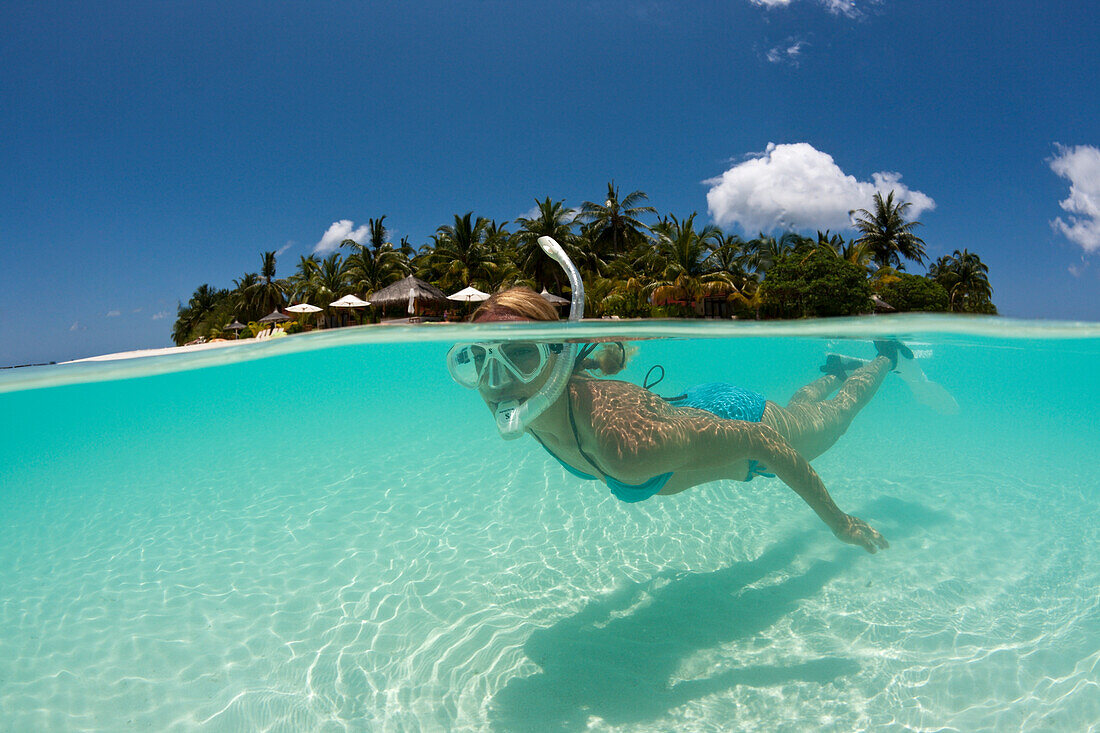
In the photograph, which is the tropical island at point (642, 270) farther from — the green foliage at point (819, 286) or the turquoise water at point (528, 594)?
the turquoise water at point (528, 594)

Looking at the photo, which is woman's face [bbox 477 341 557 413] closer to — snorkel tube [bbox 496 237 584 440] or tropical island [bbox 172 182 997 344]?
snorkel tube [bbox 496 237 584 440]

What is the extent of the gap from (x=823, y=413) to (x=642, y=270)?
35074mm

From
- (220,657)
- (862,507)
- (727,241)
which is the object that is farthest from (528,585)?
(727,241)

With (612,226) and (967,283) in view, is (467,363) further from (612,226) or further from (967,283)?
(967,283)

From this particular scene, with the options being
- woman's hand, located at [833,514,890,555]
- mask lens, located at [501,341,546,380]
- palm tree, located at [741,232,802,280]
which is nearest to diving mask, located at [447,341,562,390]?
mask lens, located at [501,341,546,380]

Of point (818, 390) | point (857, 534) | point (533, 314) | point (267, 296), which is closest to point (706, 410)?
point (857, 534)

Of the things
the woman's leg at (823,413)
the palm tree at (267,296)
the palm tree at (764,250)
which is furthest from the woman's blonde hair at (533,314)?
the palm tree at (267,296)

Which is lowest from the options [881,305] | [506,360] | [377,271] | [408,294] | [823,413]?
[823,413]

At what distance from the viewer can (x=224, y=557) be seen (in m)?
5.52

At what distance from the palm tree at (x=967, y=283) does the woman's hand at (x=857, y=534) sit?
2769 inches

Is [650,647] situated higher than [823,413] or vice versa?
[823,413]

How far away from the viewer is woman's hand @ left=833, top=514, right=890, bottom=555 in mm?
3374

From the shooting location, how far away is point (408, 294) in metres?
31.5

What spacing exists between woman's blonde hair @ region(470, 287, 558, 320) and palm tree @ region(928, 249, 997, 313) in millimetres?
71679
